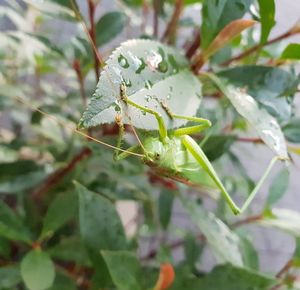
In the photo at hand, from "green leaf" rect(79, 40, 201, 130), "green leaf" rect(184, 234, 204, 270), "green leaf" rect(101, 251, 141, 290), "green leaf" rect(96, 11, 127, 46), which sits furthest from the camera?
"green leaf" rect(184, 234, 204, 270)

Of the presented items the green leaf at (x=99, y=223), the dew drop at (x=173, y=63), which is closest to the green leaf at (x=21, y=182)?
the green leaf at (x=99, y=223)

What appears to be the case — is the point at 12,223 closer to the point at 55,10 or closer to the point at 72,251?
the point at 72,251

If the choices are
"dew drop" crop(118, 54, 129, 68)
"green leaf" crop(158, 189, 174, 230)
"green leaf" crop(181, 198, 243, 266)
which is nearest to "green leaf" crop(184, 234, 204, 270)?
"green leaf" crop(158, 189, 174, 230)

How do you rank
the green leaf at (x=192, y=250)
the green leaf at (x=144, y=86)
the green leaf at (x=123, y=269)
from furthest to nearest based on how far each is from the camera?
the green leaf at (x=192, y=250)
the green leaf at (x=123, y=269)
the green leaf at (x=144, y=86)

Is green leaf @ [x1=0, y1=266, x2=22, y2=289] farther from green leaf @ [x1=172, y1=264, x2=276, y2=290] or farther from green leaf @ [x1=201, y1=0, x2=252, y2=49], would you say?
green leaf @ [x1=201, y1=0, x2=252, y2=49]

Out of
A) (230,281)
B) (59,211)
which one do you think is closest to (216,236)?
(230,281)

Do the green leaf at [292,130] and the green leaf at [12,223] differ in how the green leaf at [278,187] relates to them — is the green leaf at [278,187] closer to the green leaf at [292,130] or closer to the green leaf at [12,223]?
the green leaf at [292,130]

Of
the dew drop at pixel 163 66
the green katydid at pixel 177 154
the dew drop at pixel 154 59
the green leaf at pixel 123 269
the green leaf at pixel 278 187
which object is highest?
the dew drop at pixel 154 59
